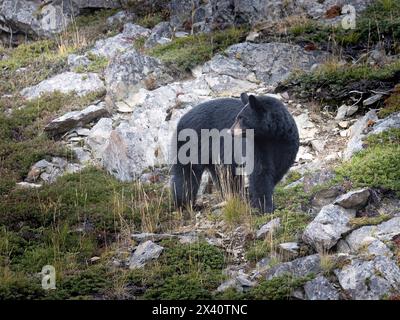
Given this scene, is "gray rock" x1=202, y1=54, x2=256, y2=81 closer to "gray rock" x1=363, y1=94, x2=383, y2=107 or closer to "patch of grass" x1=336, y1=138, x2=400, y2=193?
"gray rock" x1=363, y1=94, x2=383, y2=107

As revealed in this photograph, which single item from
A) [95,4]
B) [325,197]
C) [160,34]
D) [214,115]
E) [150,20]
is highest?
[95,4]

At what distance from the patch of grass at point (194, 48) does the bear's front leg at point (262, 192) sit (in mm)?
5420

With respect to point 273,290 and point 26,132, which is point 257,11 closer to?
point 26,132

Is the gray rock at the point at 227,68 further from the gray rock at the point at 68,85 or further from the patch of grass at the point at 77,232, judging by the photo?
the patch of grass at the point at 77,232

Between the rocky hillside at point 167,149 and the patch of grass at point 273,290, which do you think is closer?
the patch of grass at point 273,290

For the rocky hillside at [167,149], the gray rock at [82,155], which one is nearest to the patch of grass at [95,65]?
the rocky hillside at [167,149]

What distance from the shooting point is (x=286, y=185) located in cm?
1028

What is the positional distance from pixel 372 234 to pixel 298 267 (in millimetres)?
970

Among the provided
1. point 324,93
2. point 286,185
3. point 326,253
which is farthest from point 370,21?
point 326,253

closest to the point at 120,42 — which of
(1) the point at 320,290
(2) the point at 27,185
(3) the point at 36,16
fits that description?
(3) the point at 36,16

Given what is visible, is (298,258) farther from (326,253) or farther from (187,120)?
(187,120)

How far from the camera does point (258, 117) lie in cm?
941

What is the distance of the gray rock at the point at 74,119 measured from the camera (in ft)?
42.3

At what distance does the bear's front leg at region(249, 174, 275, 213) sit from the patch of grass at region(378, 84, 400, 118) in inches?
115
